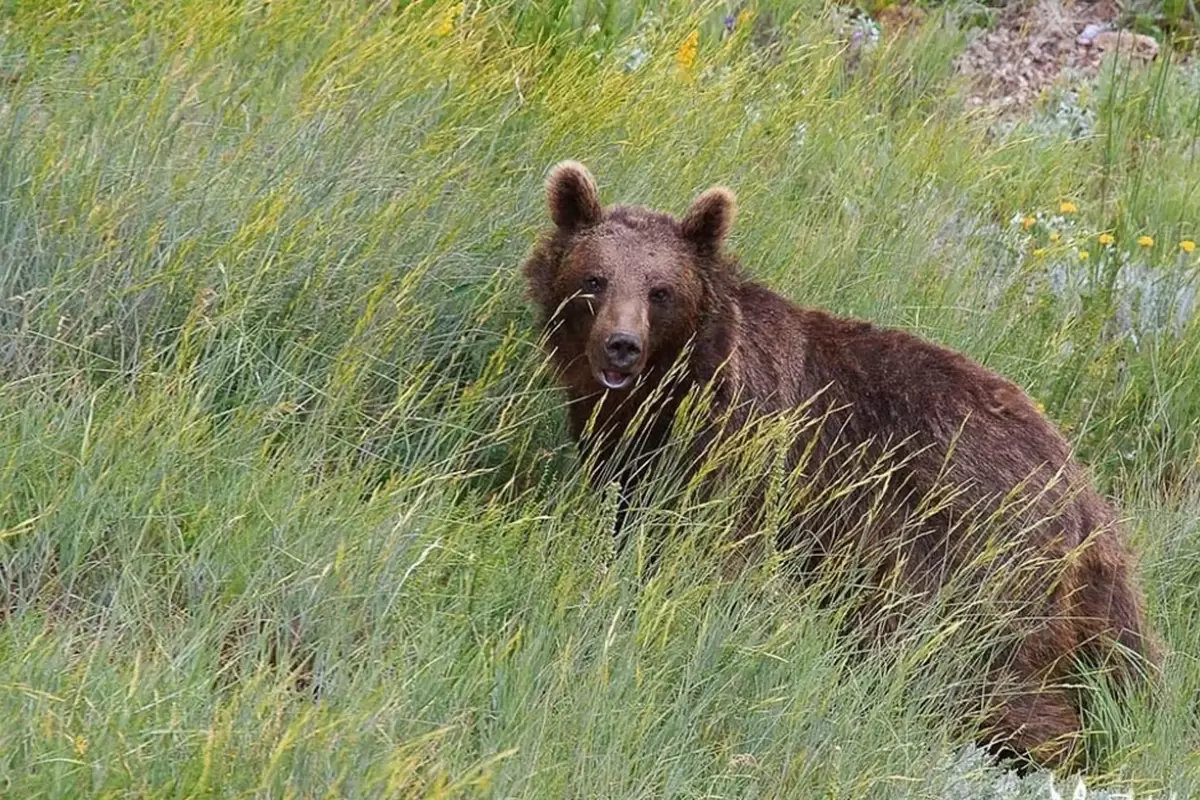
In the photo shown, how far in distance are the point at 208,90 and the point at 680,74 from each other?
2.35 m

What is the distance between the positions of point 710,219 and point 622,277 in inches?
16.4

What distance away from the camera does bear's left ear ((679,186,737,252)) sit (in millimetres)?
6062

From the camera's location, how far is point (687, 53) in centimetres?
860

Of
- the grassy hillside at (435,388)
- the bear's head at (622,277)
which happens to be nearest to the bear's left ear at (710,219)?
the bear's head at (622,277)

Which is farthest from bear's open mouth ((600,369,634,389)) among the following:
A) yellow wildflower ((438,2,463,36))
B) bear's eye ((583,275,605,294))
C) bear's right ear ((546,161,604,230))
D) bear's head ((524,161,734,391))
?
yellow wildflower ((438,2,463,36))

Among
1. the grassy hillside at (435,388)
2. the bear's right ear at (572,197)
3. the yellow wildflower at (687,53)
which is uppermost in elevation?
the yellow wildflower at (687,53)

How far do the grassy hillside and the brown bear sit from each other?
9.9 inches

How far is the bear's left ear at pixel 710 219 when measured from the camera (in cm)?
606

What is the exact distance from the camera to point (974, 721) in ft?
17.9

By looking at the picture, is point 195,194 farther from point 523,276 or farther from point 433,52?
point 433,52

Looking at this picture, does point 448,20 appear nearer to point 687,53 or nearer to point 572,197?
point 687,53

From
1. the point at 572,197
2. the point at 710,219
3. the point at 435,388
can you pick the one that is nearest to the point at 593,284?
the point at 572,197

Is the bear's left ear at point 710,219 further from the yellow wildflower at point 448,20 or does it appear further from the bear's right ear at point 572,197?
the yellow wildflower at point 448,20

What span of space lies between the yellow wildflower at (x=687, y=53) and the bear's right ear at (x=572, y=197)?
7.74 feet
